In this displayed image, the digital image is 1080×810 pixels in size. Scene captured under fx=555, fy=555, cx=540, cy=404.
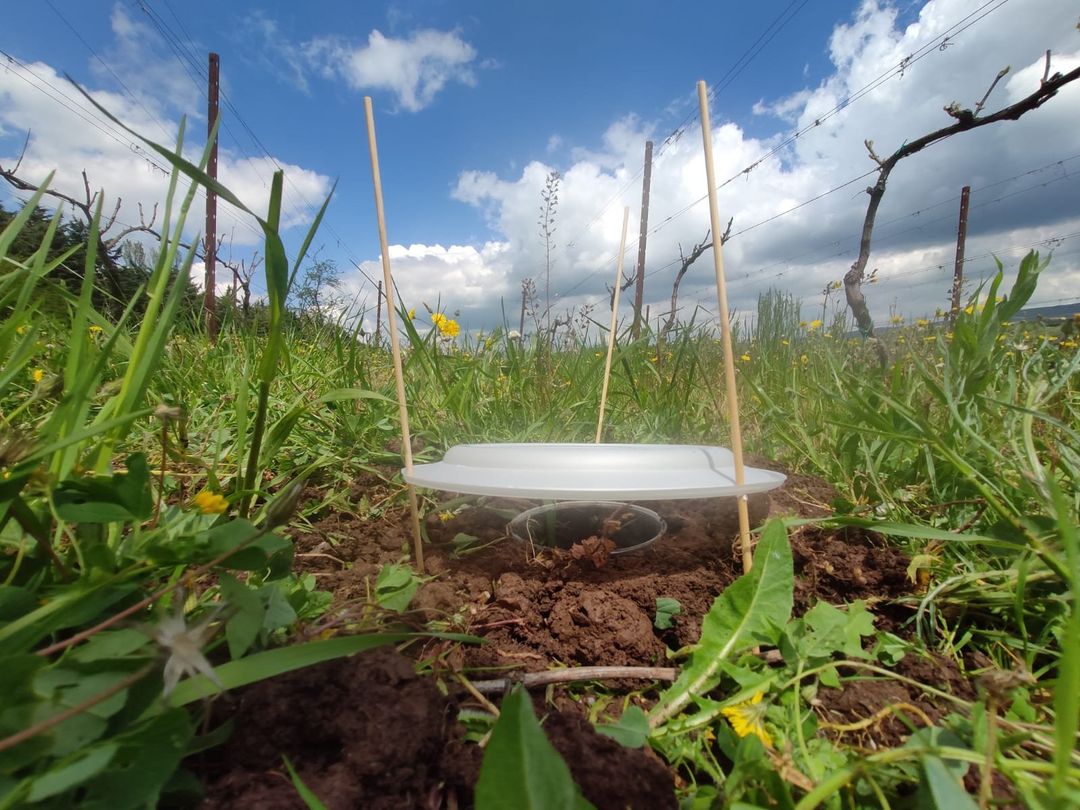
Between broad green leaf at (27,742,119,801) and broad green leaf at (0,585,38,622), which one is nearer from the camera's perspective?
broad green leaf at (27,742,119,801)

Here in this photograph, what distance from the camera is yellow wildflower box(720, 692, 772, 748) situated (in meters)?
0.67

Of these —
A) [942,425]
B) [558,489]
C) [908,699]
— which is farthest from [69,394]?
[942,425]

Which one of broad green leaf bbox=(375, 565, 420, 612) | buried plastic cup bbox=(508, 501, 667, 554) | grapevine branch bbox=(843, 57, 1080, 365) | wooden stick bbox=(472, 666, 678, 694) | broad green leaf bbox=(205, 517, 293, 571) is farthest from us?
grapevine branch bbox=(843, 57, 1080, 365)

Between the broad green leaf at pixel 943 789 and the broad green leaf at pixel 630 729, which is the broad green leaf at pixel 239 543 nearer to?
the broad green leaf at pixel 630 729

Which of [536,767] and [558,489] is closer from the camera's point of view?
[536,767]

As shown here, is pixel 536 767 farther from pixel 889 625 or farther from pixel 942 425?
pixel 942 425

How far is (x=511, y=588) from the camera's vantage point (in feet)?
3.48

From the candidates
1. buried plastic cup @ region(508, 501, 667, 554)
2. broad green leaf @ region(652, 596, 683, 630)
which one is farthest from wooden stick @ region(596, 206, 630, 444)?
broad green leaf @ region(652, 596, 683, 630)

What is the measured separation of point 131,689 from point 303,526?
3.13 ft

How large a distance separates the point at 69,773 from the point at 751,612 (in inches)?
32.2

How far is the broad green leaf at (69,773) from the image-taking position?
38cm

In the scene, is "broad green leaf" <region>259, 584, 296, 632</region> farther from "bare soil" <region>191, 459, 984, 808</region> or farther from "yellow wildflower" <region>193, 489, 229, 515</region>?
"yellow wildflower" <region>193, 489, 229, 515</region>

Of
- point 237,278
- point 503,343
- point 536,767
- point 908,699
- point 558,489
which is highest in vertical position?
Result: point 237,278

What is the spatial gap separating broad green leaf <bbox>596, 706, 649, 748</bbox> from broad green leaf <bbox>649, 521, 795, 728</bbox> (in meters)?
0.11
